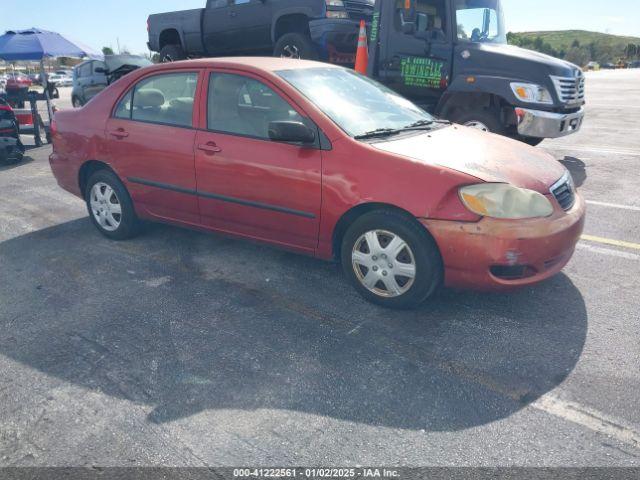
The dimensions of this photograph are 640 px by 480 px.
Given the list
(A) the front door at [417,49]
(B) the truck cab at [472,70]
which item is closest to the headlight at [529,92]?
(B) the truck cab at [472,70]

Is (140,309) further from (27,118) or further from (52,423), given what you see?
(27,118)

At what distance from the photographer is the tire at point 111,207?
15.8 feet

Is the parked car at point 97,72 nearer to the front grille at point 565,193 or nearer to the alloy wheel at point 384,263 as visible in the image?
the alloy wheel at point 384,263

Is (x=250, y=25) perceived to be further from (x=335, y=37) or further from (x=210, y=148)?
(x=210, y=148)

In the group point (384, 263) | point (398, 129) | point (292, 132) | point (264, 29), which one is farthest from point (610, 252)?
point (264, 29)

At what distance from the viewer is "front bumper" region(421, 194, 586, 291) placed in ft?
10.3

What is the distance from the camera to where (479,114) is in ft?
24.4

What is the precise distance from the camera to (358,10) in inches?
342

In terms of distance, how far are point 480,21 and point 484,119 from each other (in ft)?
4.72

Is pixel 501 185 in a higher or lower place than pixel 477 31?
lower

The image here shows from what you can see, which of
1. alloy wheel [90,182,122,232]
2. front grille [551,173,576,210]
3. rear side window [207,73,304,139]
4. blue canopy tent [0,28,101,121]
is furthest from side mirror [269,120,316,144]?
blue canopy tent [0,28,101,121]

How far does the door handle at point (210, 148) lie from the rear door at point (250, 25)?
5958 mm

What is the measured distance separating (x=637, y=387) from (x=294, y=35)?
754cm

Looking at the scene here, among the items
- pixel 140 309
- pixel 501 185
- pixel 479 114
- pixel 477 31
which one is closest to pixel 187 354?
pixel 140 309
